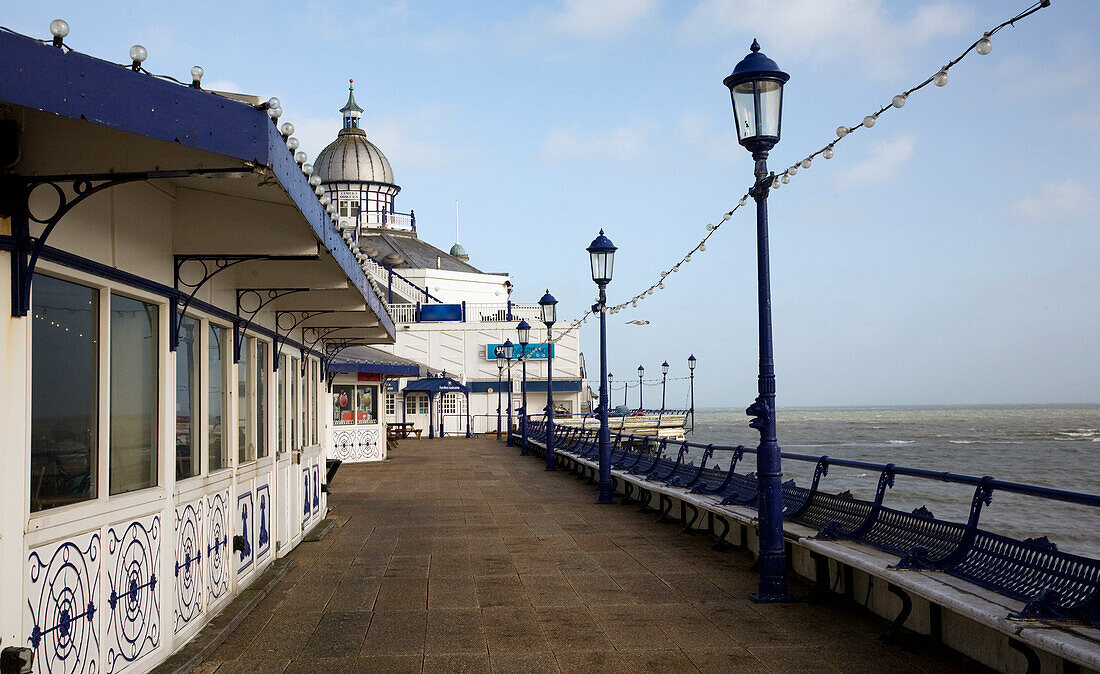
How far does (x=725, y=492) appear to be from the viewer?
495 inches

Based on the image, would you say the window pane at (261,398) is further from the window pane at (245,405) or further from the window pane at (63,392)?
the window pane at (63,392)

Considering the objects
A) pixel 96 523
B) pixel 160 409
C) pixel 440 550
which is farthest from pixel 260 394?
pixel 96 523

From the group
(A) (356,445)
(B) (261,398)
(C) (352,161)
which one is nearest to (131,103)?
(B) (261,398)

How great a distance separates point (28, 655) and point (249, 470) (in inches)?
194

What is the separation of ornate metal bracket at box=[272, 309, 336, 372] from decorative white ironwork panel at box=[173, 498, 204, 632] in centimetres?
347

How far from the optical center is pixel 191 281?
728cm

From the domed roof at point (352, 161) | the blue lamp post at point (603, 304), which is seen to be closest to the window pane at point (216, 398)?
the blue lamp post at point (603, 304)

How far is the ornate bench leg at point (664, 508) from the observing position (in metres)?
14.2

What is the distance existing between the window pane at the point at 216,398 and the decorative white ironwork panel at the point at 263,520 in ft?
4.62

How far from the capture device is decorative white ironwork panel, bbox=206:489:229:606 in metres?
7.68

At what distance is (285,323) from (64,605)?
6.85 m

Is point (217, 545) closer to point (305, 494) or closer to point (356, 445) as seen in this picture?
point (305, 494)

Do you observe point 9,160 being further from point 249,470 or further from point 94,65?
point 249,470

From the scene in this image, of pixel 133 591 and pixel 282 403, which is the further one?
pixel 282 403
